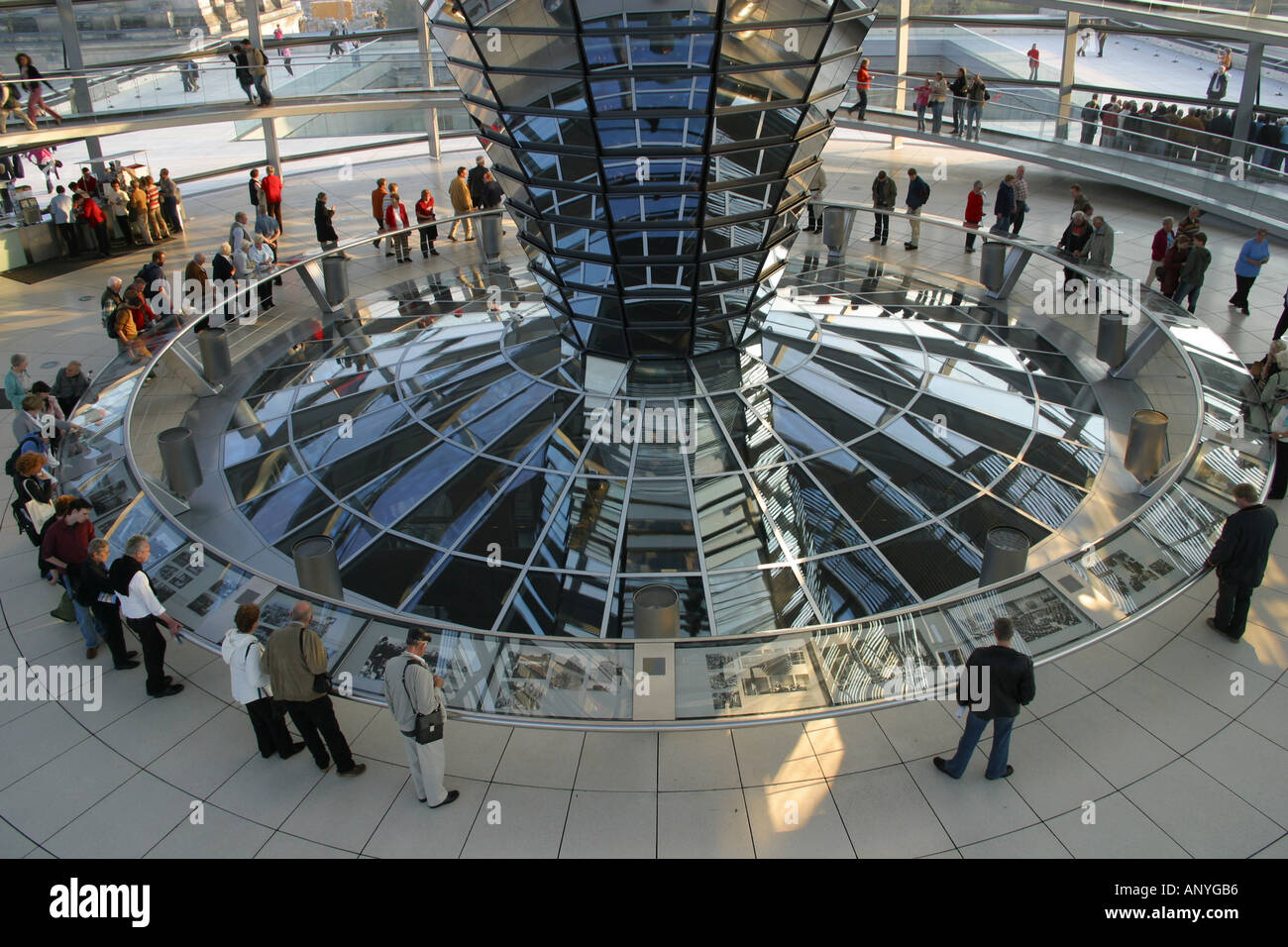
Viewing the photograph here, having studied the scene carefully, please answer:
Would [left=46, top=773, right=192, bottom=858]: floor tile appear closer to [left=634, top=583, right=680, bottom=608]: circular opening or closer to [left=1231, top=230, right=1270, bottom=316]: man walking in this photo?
[left=634, top=583, right=680, bottom=608]: circular opening

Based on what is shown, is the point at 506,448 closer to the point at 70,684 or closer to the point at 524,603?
the point at 524,603

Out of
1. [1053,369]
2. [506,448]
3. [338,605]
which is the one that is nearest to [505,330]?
[506,448]

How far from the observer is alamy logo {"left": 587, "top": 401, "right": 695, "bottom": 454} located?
12508 mm

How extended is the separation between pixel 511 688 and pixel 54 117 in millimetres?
22319

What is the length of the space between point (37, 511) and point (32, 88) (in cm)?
1708

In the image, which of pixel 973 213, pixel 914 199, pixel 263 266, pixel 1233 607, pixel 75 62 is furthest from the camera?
pixel 75 62

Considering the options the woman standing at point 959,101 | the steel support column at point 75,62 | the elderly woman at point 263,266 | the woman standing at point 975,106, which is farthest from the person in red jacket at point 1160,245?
the steel support column at point 75,62

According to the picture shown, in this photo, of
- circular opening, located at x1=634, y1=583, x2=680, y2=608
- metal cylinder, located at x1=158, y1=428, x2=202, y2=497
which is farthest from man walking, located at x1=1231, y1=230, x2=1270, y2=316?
metal cylinder, located at x1=158, y1=428, x2=202, y2=497

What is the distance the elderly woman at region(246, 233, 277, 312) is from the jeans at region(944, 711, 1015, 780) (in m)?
15.5

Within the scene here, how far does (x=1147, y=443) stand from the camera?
12.5 m

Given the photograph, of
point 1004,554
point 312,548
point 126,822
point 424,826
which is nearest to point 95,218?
point 312,548

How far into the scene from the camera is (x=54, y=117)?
909 inches

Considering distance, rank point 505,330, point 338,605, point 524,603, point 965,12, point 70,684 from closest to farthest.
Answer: point 338,605 → point 70,684 → point 524,603 → point 505,330 → point 965,12
